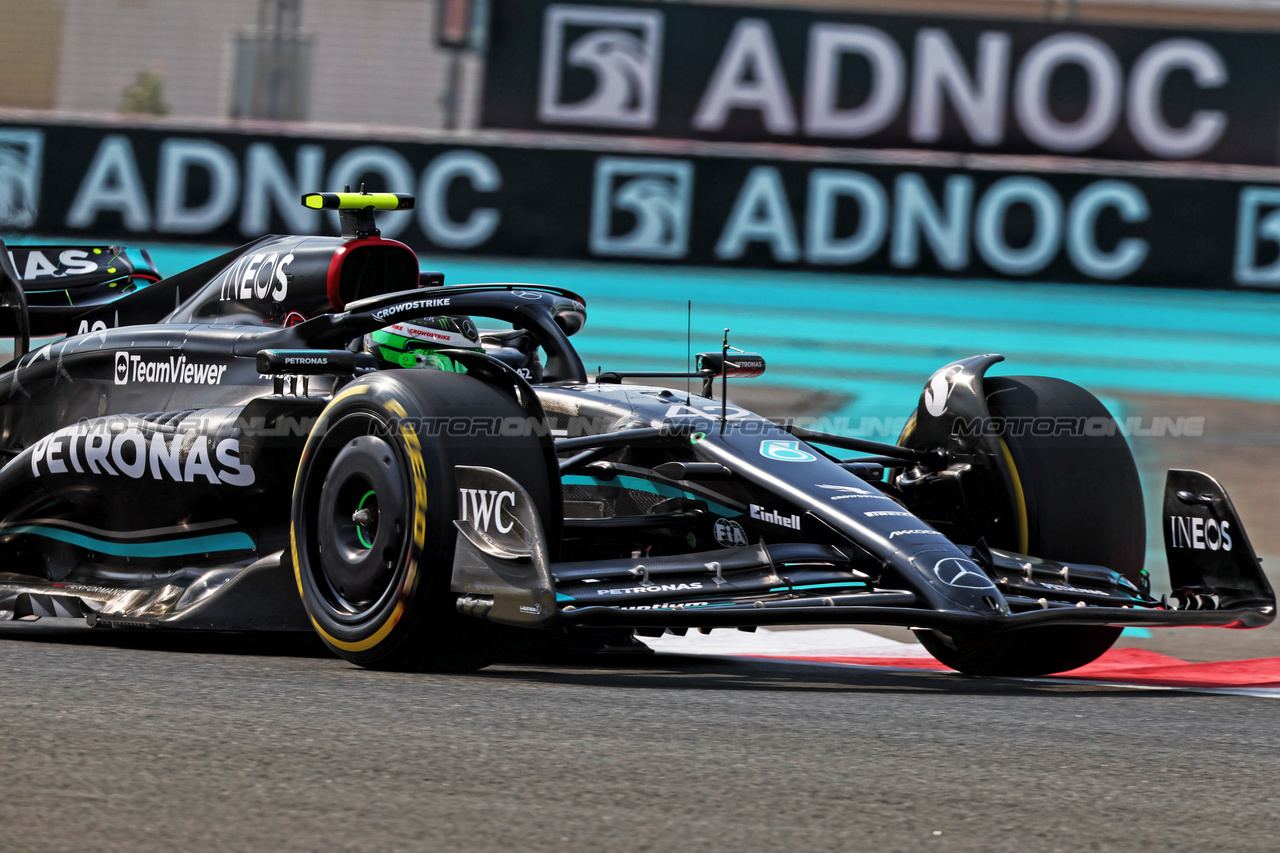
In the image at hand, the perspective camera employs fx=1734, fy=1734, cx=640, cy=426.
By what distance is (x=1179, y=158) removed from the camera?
17031 mm

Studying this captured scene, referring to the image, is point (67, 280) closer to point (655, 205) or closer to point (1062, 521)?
point (1062, 521)

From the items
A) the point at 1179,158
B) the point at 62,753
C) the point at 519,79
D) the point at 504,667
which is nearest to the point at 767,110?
the point at 519,79

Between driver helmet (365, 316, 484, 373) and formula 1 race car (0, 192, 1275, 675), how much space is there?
12 mm

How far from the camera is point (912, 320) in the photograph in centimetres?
1574

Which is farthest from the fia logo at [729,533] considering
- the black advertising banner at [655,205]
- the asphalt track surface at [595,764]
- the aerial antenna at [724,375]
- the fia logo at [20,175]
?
the fia logo at [20,175]

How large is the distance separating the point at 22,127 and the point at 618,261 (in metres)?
5.43

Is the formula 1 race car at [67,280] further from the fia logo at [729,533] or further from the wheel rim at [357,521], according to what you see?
the fia logo at [729,533]

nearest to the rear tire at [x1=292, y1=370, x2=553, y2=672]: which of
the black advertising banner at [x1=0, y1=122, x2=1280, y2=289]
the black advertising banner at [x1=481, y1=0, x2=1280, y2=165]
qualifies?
the black advertising banner at [x1=0, y1=122, x2=1280, y2=289]

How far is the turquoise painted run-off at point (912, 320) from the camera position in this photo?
15.1 metres

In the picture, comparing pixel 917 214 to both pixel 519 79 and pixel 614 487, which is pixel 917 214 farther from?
pixel 614 487

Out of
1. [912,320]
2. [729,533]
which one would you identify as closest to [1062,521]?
[729,533]

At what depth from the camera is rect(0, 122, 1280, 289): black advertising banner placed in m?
15.1

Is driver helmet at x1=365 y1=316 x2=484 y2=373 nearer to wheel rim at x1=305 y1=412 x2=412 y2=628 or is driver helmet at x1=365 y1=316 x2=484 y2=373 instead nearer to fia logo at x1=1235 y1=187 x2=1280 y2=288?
wheel rim at x1=305 y1=412 x2=412 y2=628

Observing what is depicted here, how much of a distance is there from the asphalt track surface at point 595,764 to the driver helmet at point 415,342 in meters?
1.41
